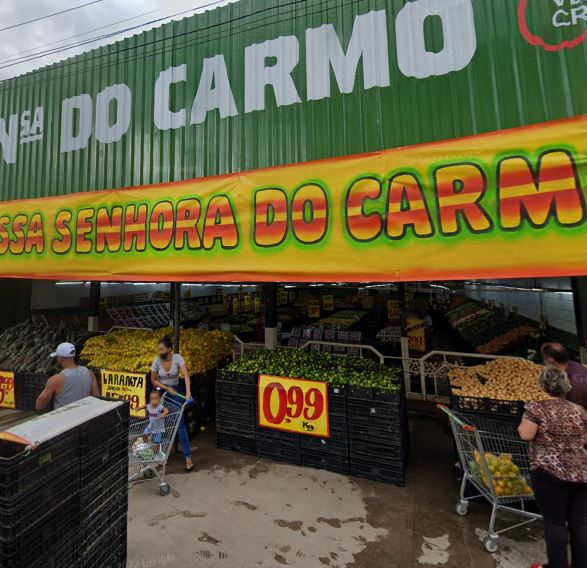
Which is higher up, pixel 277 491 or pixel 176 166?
pixel 176 166

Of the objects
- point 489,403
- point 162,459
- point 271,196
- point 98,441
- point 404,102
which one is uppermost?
point 404,102

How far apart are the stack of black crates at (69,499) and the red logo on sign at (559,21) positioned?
6.86 metres

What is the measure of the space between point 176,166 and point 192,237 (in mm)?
2150

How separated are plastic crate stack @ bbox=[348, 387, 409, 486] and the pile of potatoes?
3.14ft

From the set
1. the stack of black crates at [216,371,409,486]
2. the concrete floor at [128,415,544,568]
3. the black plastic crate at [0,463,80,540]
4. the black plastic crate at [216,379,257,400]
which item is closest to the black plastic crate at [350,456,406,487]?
the stack of black crates at [216,371,409,486]

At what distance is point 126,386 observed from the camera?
645 cm

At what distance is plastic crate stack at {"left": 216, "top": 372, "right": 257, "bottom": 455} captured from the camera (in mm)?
5840

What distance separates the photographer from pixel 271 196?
Answer: 524 centimetres

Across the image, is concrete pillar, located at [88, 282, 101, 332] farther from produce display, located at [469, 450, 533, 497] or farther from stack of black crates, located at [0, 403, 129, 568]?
produce display, located at [469, 450, 533, 497]

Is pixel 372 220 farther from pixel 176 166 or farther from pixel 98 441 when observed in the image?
pixel 176 166

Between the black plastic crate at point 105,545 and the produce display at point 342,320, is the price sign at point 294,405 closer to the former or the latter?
the black plastic crate at point 105,545

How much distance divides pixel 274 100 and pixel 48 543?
6500 millimetres

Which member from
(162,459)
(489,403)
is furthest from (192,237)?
(489,403)

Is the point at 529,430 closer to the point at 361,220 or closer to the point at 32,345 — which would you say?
the point at 361,220
